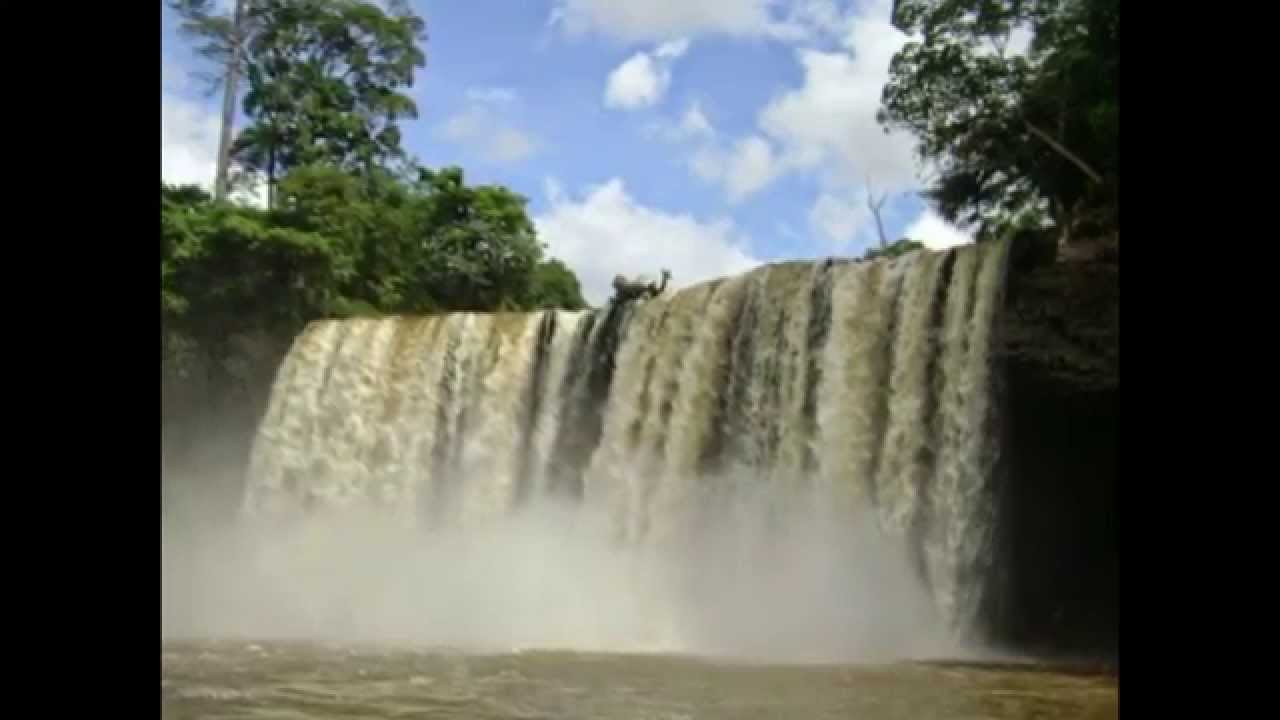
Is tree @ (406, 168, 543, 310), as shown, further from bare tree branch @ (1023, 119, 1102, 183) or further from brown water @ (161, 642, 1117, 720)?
brown water @ (161, 642, 1117, 720)

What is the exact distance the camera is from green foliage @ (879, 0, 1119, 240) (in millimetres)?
9133

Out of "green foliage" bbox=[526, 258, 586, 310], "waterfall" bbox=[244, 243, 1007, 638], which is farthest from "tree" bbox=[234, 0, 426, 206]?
A: "waterfall" bbox=[244, 243, 1007, 638]

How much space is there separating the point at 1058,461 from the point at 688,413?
7.89 ft

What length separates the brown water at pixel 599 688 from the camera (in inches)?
194

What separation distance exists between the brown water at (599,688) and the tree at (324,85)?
1169cm

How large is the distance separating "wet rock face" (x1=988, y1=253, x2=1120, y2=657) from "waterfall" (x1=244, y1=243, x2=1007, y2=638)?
0.78ft

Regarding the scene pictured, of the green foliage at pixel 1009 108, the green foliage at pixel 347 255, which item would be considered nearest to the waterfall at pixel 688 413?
the green foliage at pixel 1009 108

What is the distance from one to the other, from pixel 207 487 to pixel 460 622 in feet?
14.9

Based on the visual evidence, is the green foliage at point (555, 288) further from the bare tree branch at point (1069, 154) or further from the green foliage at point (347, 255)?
the bare tree branch at point (1069, 154)

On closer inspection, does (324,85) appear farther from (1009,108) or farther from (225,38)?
(1009,108)

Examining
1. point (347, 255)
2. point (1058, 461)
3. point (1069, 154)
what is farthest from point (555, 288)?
point (1058, 461)

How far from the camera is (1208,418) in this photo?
769mm
